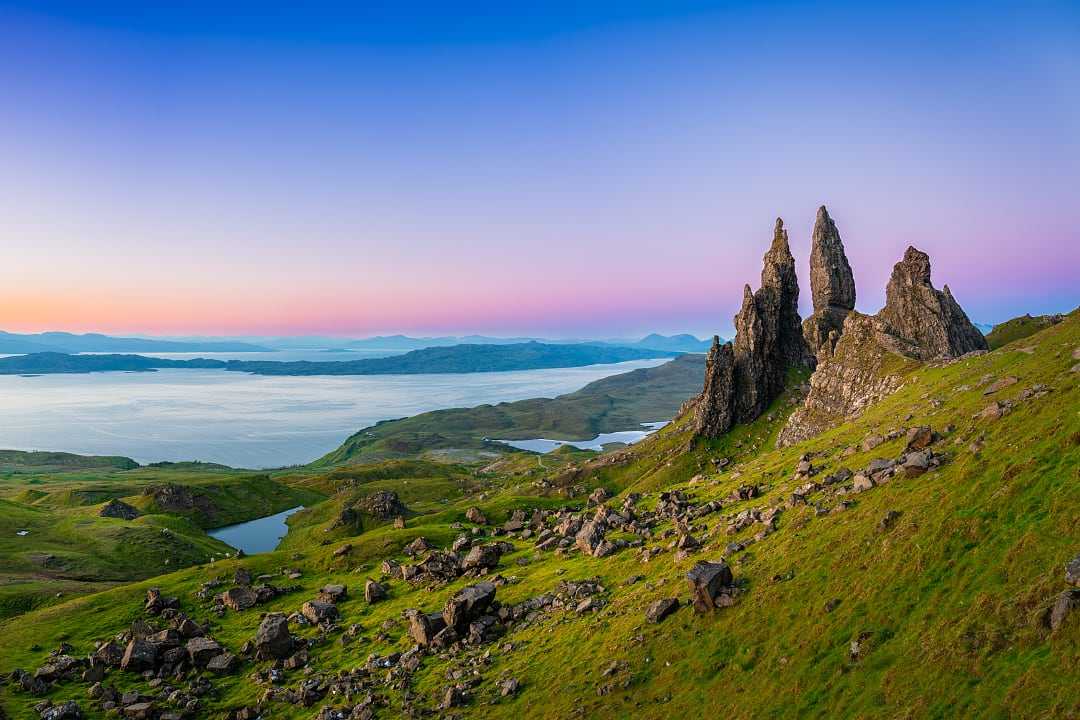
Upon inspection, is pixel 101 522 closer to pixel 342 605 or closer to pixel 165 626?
pixel 165 626

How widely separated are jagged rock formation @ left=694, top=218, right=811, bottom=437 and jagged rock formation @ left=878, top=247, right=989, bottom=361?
1590 inches

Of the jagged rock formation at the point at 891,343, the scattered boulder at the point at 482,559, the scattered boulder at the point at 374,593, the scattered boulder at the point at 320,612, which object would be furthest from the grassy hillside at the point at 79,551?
the jagged rock formation at the point at 891,343

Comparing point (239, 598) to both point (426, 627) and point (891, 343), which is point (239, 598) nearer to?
point (426, 627)

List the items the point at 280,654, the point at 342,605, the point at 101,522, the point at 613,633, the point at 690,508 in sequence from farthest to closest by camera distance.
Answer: the point at 101,522, the point at 342,605, the point at 690,508, the point at 280,654, the point at 613,633

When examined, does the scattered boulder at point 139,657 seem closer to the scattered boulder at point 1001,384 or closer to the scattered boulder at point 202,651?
the scattered boulder at point 202,651

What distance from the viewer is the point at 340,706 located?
56844 millimetres

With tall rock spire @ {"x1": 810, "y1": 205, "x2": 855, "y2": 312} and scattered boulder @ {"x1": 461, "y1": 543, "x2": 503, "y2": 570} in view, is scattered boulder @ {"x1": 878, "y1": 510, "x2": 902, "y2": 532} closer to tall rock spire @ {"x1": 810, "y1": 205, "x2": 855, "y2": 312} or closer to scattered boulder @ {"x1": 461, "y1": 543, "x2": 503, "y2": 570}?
scattered boulder @ {"x1": 461, "y1": 543, "x2": 503, "y2": 570}

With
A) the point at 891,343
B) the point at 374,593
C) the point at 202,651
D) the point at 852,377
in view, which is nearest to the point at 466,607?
the point at 374,593

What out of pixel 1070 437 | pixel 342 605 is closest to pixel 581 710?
pixel 1070 437

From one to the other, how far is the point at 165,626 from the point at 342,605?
2785cm

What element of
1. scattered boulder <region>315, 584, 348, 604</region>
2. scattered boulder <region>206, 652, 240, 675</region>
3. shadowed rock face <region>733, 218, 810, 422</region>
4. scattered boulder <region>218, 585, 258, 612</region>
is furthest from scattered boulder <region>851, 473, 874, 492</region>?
shadowed rock face <region>733, 218, 810, 422</region>

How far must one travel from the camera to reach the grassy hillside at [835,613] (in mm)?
33375

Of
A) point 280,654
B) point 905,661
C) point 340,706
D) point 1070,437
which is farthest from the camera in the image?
point 280,654

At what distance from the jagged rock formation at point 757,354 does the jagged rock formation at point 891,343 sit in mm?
27838
